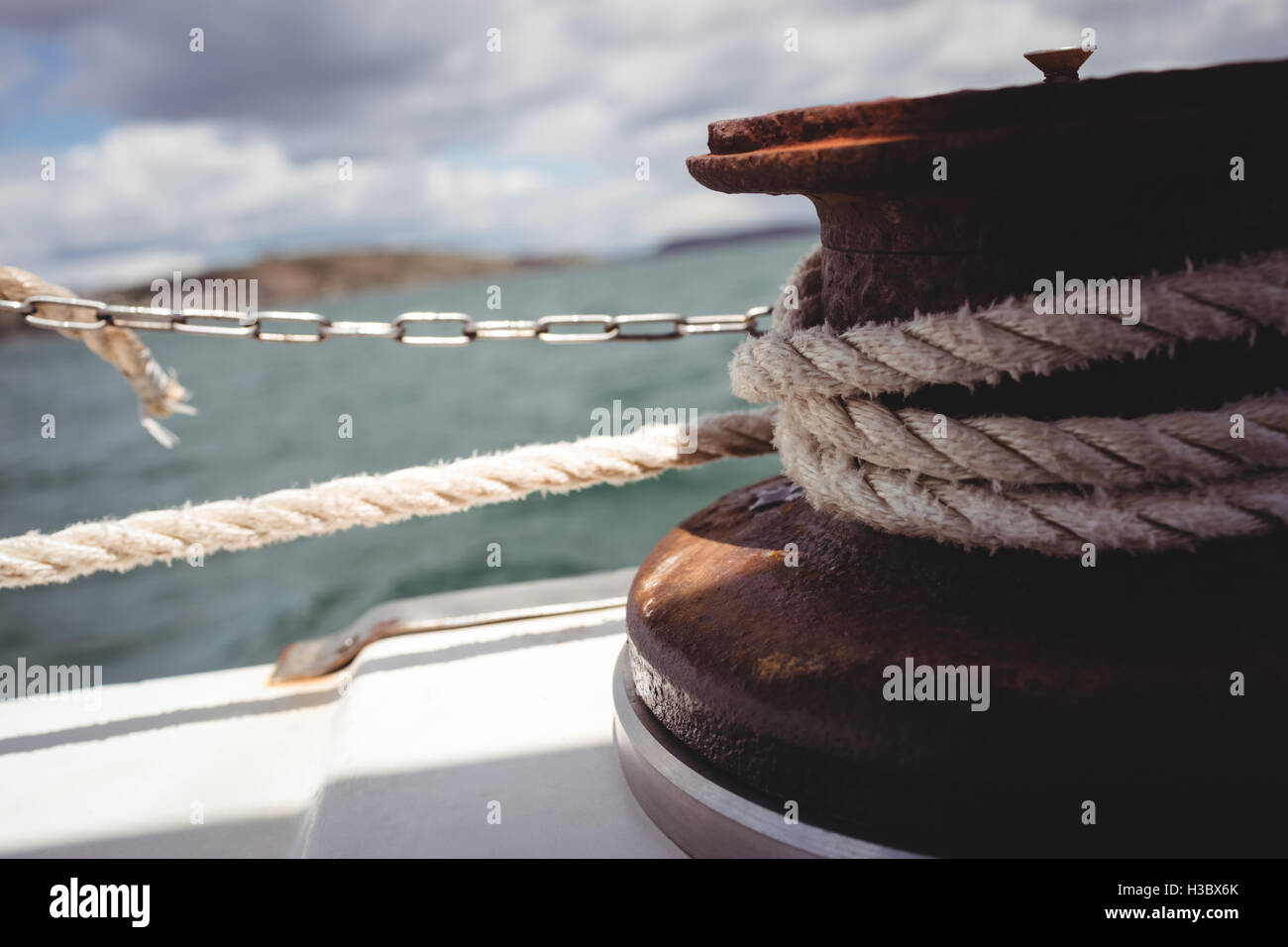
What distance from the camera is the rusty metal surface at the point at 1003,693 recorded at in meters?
0.71

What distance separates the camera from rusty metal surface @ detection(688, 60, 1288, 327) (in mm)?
743

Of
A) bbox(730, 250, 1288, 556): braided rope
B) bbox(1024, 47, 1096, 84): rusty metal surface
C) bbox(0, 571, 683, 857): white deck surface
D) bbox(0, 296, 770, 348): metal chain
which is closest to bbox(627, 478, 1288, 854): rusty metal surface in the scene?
bbox(730, 250, 1288, 556): braided rope

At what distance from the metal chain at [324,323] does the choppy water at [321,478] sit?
0.42m

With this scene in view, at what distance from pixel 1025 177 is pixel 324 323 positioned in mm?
1122

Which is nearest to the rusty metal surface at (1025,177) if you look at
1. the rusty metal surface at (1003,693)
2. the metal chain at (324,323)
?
the rusty metal surface at (1003,693)

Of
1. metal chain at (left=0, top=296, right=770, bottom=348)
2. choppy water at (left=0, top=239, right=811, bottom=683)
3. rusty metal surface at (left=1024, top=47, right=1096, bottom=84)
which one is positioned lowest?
choppy water at (left=0, top=239, right=811, bottom=683)

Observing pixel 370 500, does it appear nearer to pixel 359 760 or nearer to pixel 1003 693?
pixel 359 760

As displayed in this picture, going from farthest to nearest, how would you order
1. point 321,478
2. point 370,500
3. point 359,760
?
1. point 321,478
2. point 370,500
3. point 359,760

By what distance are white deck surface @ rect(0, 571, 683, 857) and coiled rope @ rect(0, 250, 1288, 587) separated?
0.44 m

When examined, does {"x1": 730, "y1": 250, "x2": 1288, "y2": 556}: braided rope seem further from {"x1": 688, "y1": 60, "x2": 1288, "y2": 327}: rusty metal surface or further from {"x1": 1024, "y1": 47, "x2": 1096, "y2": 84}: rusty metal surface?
{"x1": 1024, "y1": 47, "x2": 1096, "y2": 84}: rusty metal surface

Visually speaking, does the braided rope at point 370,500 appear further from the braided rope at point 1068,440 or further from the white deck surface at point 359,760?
the braided rope at point 1068,440

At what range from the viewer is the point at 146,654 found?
5.19 metres

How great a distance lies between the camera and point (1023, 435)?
85 centimetres

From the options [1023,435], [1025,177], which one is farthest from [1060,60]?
[1023,435]
